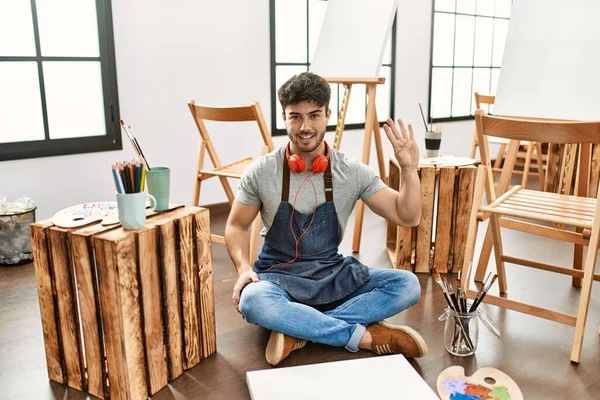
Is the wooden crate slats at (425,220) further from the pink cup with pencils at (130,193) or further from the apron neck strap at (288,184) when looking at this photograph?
the pink cup with pencils at (130,193)

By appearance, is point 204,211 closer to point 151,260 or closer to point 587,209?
point 151,260

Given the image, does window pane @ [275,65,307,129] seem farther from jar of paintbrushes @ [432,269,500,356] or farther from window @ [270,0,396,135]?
jar of paintbrushes @ [432,269,500,356]

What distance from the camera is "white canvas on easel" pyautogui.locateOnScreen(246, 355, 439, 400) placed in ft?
5.23

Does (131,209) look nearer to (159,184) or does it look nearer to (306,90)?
(159,184)

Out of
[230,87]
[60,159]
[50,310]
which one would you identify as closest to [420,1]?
[230,87]

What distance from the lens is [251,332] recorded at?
211 centimetres

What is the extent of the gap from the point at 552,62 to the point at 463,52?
3366 millimetres

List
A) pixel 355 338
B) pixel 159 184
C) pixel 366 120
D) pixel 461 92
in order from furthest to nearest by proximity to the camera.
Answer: pixel 461 92, pixel 366 120, pixel 355 338, pixel 159 184

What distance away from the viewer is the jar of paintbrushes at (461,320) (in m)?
1.87

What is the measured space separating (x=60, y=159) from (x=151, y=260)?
6.45 ft

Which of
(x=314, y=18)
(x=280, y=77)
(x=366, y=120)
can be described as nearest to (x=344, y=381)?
(x=366, y=120)

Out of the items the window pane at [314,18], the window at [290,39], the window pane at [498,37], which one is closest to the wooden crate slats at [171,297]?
the window at [290,39]

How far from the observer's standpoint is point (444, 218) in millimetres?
2672

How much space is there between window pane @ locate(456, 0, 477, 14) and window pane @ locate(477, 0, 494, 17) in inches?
4.0
